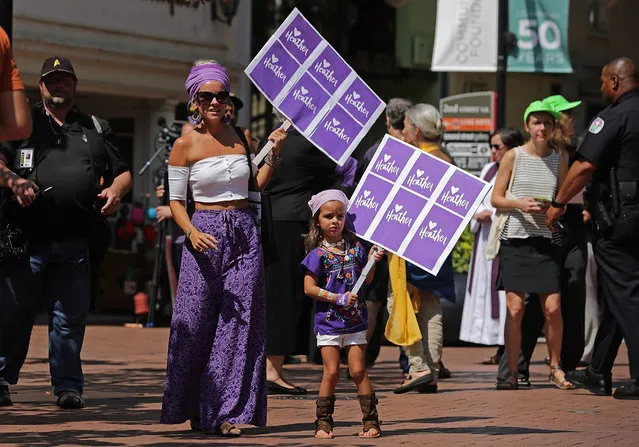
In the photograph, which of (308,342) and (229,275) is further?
(308,342)

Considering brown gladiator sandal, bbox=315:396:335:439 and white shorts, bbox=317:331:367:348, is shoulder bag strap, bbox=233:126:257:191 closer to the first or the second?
white shorts, bbox=317:331:367:348

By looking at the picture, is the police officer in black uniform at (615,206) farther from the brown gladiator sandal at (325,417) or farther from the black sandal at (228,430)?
the black sandal at (228,430)

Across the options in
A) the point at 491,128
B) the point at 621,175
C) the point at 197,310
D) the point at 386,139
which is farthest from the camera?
the point at 491,128

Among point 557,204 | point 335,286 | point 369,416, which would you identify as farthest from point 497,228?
point 369,416

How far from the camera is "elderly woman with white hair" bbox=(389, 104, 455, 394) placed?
426 inches

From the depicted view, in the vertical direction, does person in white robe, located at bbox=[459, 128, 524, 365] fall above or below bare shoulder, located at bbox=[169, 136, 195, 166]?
below

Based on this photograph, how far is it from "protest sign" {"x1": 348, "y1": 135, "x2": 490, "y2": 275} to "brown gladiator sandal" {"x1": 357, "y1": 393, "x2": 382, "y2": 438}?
2.73 feet

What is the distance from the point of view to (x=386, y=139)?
29.7ft

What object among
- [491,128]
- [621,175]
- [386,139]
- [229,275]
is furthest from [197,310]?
[491,128]

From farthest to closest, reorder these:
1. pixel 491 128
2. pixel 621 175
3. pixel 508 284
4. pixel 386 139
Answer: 1. pixel 491 128
2. pixel 508 284
3. pixel 621 175
4. pixel 386 139

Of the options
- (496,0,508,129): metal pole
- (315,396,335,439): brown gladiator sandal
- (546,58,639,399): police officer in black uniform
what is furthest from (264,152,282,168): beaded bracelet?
(496,0,508,129): metal pole

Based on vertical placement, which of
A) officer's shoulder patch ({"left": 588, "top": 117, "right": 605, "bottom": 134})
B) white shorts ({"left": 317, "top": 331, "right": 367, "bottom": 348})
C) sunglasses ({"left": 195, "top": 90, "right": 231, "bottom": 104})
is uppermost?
officer's shoulder patch ({"left": 588, "top": 117, "right": 605, "bottom": 134})

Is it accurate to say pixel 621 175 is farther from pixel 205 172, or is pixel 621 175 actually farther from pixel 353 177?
pixel 205 172

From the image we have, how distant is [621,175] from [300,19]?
255 cm
